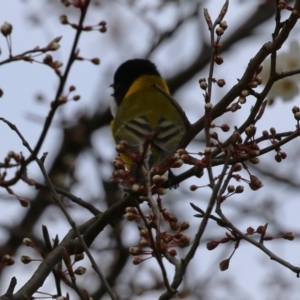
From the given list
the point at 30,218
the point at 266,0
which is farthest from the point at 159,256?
the point at 266,0

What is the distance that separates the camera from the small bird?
4711 mm

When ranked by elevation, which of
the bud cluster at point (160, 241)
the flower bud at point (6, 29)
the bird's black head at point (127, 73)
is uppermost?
the bird's black head at point (127, 73)

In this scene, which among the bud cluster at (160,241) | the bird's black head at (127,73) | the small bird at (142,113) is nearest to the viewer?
the bud cluster at (160,241)

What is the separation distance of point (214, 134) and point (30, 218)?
5.06 metres

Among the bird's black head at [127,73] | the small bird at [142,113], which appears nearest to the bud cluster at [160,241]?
the small bird at [142,113]

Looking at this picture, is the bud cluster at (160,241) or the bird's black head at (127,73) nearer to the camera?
the bud cluster at (160,241)

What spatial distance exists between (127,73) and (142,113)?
1308 millimetres

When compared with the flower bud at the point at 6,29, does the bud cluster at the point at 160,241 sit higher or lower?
lower

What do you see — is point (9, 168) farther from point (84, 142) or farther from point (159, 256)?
point (84, 142)

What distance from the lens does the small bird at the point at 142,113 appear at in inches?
185

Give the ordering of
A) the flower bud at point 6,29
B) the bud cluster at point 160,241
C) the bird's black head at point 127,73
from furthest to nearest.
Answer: the bird's black head at point 127,73
the flower bud at point 6,29
the bud cluster at point 160,241

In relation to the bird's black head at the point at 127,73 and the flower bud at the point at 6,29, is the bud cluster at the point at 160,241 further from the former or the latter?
the bird's black head at the point at 127,73

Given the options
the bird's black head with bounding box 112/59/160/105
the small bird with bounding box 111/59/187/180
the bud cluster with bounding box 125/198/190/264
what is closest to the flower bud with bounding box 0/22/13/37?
the small bird with bounding box 111/59/187/180

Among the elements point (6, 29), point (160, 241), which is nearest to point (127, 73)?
point (6, 29)
